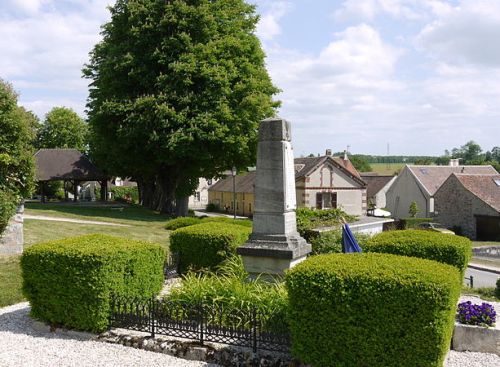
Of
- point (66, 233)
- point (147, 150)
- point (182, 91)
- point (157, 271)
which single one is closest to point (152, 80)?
point (182, 91)

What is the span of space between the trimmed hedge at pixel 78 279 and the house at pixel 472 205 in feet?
135

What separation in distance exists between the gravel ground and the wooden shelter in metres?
30.0

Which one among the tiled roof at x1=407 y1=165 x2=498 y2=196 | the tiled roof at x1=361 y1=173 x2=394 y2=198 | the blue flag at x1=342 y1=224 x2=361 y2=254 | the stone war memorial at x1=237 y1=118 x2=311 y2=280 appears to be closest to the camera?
the stone war memorial at x1=237 y1=118 x2=311 y2=280

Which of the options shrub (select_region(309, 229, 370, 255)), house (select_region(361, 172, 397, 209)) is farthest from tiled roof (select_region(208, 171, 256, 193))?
shrub (select_region(309, 229, 370, 255))

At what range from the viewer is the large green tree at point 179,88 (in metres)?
26.2

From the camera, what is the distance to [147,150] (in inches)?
1084

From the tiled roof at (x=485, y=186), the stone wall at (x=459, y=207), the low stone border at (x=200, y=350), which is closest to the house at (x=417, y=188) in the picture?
the stone wall at (x=459, y=207)

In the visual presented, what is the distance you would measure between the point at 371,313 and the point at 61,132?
204ft

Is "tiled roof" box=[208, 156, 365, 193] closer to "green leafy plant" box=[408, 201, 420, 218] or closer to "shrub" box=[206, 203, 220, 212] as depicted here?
"shrub" box=[206, 203, 220, 212]

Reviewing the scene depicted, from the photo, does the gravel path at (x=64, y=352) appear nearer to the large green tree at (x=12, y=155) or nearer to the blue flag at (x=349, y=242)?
the blue flag at (x=349, y=242)

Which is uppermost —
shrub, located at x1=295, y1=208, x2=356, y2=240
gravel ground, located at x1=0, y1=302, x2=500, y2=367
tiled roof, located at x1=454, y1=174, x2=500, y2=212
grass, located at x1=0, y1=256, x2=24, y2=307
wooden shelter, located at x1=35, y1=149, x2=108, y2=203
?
wooden shelter, located at x1=35, y1=149, x2=108, y2=203

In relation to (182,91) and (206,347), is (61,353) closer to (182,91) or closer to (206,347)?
(206,347)

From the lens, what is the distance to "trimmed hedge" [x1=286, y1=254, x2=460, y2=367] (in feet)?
20.7

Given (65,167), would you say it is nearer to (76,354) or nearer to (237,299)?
(76,354)
